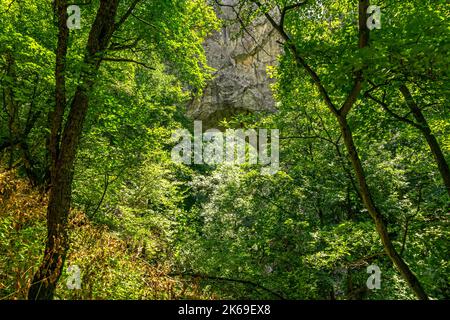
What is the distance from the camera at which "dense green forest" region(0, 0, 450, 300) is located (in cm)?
438

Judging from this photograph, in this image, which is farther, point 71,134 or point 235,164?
point 235,164

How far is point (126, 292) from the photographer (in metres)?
4.48

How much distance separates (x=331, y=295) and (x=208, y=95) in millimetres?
27294

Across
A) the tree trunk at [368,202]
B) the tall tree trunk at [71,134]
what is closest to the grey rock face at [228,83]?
the tall tree trunk at [71,134]

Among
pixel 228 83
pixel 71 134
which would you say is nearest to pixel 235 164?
pixel 71 134

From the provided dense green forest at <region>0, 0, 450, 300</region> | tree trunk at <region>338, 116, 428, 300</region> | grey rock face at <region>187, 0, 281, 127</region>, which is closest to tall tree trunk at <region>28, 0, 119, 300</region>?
dense green forest at <region>0, 0, 450, 300</region>

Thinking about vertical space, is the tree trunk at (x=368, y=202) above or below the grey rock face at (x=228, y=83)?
below

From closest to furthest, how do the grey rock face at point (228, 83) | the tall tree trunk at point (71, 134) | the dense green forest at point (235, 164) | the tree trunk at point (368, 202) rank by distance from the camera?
the dense green forest at point (235, 164), the tall tree trunk at point (71, 134), the tree trunk at point (368, 202), the grey rock face at point (228, 83)

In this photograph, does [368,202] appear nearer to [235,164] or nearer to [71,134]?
[71,134]

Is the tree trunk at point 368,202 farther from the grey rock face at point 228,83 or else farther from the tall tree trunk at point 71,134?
the grey rock face at point 228,83

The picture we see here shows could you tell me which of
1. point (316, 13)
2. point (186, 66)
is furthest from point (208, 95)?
point (316, 13)

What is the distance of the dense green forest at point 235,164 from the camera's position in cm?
438

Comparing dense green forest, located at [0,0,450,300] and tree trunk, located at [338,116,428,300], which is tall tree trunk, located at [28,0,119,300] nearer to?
dense green forest, located at [0,0,450,300]

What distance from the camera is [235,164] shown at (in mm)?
16062
